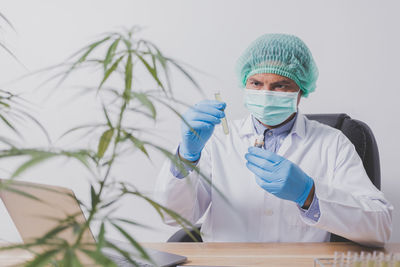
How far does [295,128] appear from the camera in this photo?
5.12 ft

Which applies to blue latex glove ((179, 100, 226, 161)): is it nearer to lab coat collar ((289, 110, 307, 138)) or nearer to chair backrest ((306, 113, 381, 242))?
lab coat collar ((289, 110, 307, 138))

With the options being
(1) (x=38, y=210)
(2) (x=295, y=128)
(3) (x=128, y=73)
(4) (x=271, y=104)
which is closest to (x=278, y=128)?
(2) (x=295, y=128)

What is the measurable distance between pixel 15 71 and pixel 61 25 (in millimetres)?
335

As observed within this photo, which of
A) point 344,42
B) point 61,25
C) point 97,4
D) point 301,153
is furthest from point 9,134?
point 344,42

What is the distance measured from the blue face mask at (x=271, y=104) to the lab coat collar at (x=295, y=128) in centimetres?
12

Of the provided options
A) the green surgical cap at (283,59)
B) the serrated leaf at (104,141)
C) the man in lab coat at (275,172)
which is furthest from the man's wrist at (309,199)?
the serrated leaf at (104,141)

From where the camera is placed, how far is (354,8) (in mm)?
1898

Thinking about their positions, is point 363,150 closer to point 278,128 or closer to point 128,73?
point 278,128

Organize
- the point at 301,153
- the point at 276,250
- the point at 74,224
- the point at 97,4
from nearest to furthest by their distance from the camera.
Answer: the point at 74,224 < the point at 276,250 < the point at 301,153 < the point at 97,4

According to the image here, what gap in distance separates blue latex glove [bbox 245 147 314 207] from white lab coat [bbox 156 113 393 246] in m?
0.06

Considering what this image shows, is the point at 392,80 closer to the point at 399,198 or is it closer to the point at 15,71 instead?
the point at 399,198

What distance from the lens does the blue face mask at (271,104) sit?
55.7 inches

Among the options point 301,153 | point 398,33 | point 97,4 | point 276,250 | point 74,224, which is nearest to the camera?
point 74,224

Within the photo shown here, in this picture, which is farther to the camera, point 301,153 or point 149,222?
point 149,222
